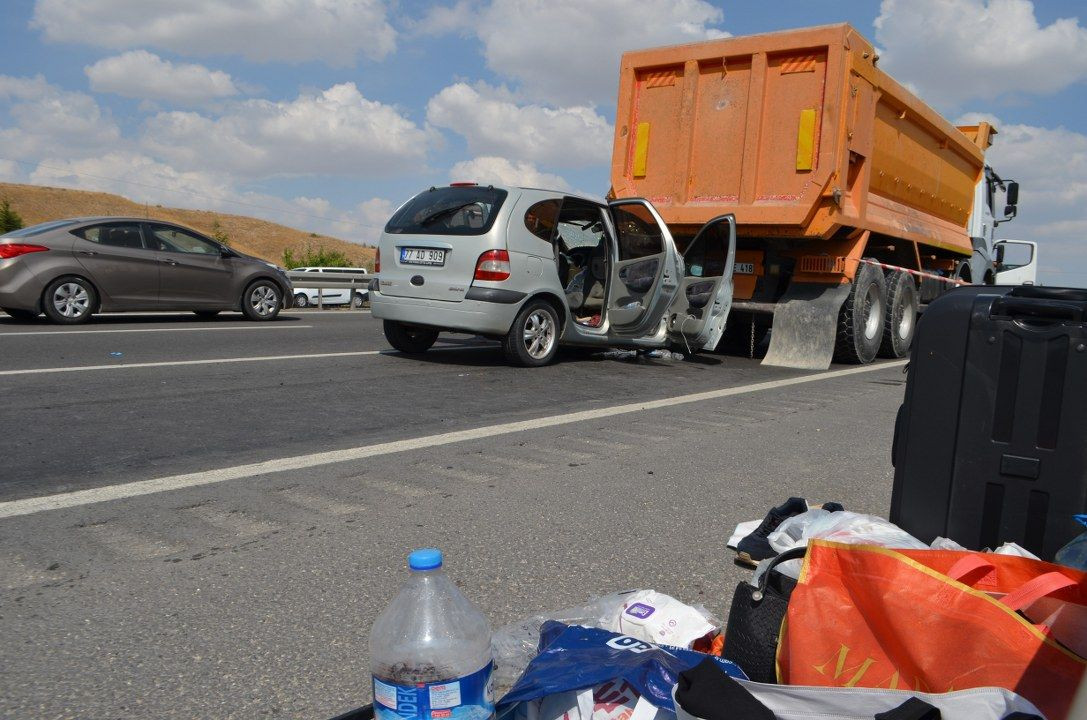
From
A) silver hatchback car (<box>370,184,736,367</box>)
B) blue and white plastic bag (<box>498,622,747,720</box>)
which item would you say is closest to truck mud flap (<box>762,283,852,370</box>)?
silver hatchback car (<box>370,184,736,367</box>)

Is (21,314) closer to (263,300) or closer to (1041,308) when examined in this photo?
(263,300)

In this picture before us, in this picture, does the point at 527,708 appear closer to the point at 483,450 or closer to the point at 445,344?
the point at 483,450

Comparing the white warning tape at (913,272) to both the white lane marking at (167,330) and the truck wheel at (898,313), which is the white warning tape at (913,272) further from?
the white lane marking at (167,330)

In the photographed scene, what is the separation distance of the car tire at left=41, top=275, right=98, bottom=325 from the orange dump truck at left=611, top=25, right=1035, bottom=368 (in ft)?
22.2

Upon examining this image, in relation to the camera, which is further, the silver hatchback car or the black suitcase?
the silver hatchback car

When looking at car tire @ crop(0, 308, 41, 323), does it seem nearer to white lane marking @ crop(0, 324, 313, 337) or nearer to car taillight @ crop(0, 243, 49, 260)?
car taillight @ crop(0, 243, 49, 260)

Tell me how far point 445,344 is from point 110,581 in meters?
7.34

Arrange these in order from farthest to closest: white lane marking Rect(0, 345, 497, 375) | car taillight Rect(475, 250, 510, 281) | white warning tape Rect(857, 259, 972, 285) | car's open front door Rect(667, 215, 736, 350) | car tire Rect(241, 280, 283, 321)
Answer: car tire Rect(241, 280, 283, 321) < white warning tape Rect(857, 259, 972, 285) < car's open front door Rect(667, 215, 736, 350) < car taillight Rect(475, 250, 510, 281) < white lane marking Rect(0, 345, 497, 375)

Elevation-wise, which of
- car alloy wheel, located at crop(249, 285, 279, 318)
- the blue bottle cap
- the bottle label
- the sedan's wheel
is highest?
car alloy wheel, located at crop(249, 285, 279, 318)

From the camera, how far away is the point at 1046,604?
1.87 meters

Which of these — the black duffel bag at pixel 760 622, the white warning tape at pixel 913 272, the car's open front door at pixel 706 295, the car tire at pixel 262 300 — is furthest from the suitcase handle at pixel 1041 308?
the car tire at pixel 262 300

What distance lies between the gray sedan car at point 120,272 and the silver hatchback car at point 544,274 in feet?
14.3

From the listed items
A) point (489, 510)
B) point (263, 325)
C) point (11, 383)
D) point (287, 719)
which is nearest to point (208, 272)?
point (263, 325)

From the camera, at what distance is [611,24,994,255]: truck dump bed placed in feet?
29.8
